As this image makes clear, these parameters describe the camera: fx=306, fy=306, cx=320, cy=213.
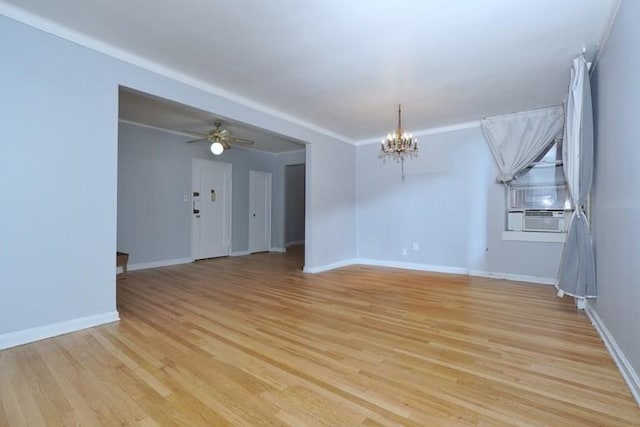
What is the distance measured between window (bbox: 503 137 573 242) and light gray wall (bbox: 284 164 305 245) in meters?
6.19

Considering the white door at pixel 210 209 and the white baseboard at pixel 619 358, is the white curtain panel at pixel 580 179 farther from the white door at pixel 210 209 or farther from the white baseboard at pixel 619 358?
the white door at pixel 210 209

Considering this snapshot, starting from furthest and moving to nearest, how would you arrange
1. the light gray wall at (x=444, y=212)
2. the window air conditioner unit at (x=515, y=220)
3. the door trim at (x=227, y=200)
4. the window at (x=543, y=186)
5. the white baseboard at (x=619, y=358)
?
1. the door trim at (x=227, y=200)
2. the light gray wall at (x=444, y=212)
3. the window air conditioner unit at (x=515, y=220)
4. the window at (x=543, y=186)
5. the white baseboard at (x=619, y=358)

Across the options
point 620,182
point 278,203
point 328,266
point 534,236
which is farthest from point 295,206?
point 620,182

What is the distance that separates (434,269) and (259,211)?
14.3ft

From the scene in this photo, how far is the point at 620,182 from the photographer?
213cm

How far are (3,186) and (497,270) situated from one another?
18.9 ft

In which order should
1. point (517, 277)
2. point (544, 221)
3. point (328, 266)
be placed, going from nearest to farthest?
1. point (544, 221)
2. point (517, 277)
3. point (328, 266)

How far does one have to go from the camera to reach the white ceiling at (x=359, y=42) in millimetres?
2238

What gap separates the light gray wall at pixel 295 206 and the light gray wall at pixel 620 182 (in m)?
7.60

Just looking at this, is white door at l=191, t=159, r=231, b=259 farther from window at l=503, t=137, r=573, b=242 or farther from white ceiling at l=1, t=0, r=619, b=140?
window at l=503, t=137, r=573, b=242

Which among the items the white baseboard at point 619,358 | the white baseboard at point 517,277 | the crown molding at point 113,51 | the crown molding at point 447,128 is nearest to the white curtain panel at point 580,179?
the white baseboard at point 619,358

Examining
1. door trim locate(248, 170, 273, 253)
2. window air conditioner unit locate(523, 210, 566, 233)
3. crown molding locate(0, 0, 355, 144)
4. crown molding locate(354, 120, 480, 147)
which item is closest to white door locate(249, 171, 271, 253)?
door trim locate(248, 170, 273, 253)

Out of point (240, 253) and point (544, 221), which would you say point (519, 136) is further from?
point (240, 253)

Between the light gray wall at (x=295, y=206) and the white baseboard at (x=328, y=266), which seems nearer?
the white baseboard at (x=328, y=266)
